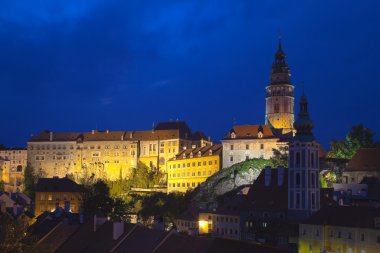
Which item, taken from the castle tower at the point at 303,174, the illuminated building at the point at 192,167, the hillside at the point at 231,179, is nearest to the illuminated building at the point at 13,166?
the illuminated building at the point at 192,167

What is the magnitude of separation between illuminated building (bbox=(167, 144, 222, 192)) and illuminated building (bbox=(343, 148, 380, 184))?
1257 inches

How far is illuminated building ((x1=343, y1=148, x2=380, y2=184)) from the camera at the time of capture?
8275 centimetres

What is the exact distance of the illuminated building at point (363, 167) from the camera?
82750mm

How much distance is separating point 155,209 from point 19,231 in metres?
65.8

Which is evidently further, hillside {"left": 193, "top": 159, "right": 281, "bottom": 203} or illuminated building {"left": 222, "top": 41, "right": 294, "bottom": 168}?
illuminated building {"left": 222, "top": 41, "right": 294, "bottom": 168}

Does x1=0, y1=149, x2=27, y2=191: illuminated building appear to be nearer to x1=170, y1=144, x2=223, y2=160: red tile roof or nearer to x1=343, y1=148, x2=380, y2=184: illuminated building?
x1=170, y1=144, x2=223, y2=160: red tile roof

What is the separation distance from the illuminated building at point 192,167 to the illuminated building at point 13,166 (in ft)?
175

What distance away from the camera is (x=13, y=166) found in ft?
540

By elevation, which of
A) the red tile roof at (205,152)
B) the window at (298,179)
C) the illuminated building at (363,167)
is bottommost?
the window at (298,179)

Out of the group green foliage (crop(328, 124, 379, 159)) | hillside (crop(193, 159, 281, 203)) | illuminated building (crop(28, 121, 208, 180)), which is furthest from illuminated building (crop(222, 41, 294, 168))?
illuminated building (crop(28, 121, 208, 180))

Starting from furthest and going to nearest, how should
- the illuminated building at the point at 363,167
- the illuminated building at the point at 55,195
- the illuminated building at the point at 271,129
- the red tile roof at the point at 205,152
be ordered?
the red tile roof at the point at 205,152
the illuminated building at the point at 271,129
the illuminated building at the point at 55,195
the illuminated building at the point at 363,167

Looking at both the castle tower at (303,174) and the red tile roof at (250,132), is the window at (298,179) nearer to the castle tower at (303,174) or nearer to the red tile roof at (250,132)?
the castle tower at (303,174)

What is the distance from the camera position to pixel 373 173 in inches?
3258

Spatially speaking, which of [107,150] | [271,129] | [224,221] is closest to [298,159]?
[224,221]
